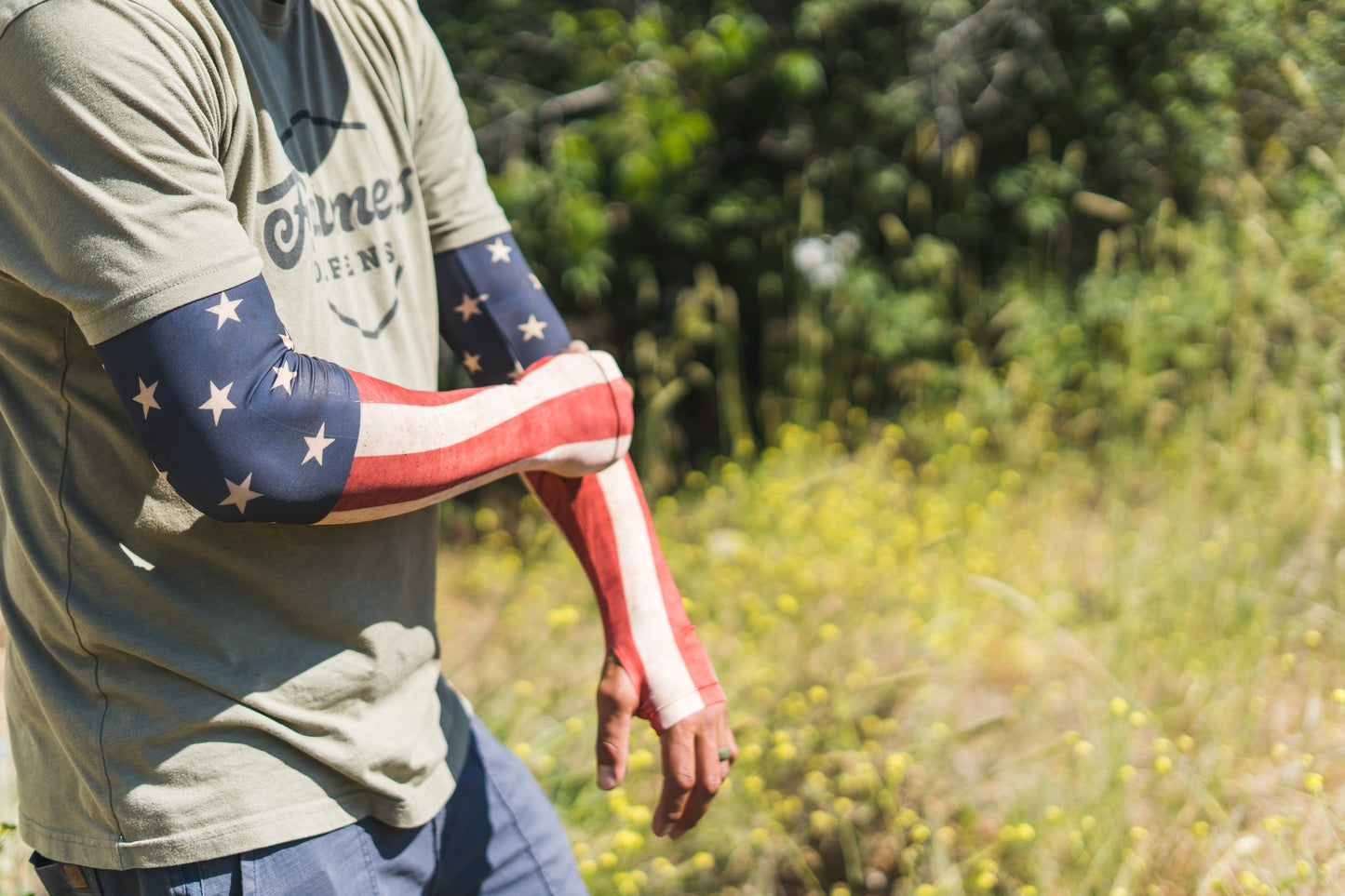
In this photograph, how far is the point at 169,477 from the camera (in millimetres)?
841

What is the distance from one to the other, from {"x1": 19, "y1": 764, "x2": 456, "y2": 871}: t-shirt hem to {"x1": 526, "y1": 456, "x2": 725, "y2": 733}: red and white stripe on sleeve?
0.31 meters

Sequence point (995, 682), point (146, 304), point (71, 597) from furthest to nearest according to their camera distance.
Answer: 1. point (995, 682)
2. point (71, 597)
3. point (146, 304)

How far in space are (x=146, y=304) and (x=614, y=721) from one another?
2.27 ft

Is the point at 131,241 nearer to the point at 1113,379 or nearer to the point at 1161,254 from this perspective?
the point at 1113,379

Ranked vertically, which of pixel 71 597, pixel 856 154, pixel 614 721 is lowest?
pixel 856 154

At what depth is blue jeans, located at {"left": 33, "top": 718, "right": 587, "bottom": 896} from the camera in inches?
37.6

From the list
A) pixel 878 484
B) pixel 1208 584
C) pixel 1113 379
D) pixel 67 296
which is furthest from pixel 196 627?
pixel 1113 379

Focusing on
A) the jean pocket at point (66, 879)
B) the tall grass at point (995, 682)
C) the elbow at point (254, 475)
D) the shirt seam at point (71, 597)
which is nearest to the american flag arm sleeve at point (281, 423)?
the elbow at point (254, 475)

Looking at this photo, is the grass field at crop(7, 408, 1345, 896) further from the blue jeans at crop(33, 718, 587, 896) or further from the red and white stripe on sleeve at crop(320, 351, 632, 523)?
the red and white stripe on sleeve at crop(320, 351, 632, 523)

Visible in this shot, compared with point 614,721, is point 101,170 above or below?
above

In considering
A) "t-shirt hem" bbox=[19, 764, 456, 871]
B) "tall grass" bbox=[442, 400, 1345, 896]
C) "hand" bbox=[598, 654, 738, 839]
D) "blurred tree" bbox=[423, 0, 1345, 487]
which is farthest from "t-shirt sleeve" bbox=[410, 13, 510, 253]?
"blurred tree" bbox=[423, 0, 1345, 487]

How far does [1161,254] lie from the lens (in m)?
4.24

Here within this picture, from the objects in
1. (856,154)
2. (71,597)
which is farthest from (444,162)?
(856,154)

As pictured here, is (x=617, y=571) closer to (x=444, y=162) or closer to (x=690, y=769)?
(x=690, y=769)
